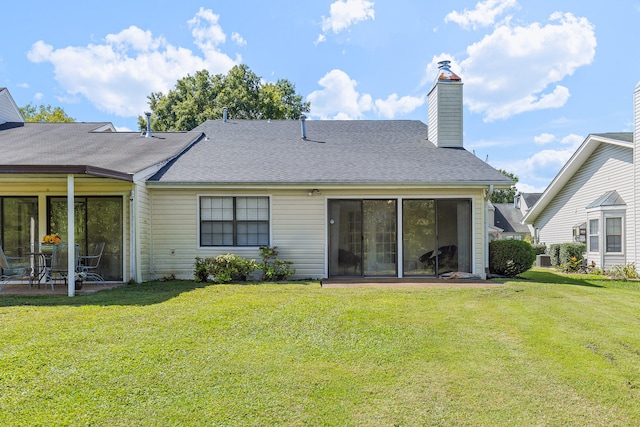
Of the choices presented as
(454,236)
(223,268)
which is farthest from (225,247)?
(454,236)

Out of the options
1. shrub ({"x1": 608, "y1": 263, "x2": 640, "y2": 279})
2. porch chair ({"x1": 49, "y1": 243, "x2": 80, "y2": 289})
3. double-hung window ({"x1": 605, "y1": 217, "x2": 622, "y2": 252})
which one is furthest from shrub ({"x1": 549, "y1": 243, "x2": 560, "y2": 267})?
porch chair ({"x1": 49, "y1": 243, "x2": 80, "y2": 289})

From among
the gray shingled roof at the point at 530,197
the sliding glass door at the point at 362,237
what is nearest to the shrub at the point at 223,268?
the sliding glass door at the point at 362,237

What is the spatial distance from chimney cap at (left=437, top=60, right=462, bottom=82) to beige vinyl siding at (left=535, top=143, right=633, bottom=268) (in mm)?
6117

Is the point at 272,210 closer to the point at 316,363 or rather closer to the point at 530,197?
the point at 316,363

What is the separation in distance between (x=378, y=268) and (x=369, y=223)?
1.09 metres

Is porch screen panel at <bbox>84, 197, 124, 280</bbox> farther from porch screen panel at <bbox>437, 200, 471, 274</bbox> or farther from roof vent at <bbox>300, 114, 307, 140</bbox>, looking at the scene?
porch screen panel at <bbox>437, 200, 471, 274</bbox>

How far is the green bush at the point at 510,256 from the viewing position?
11.3 m

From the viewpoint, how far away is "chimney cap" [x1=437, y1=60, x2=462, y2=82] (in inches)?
521

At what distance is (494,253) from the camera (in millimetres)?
11430

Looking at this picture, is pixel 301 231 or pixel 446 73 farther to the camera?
pixel 446 73

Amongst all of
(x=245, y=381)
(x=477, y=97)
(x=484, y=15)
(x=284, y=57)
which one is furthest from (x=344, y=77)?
(x=245, y=381)

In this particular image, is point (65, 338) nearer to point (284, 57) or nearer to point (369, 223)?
point (369, 223)

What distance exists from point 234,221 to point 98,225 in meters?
3.00

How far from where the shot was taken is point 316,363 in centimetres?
436
